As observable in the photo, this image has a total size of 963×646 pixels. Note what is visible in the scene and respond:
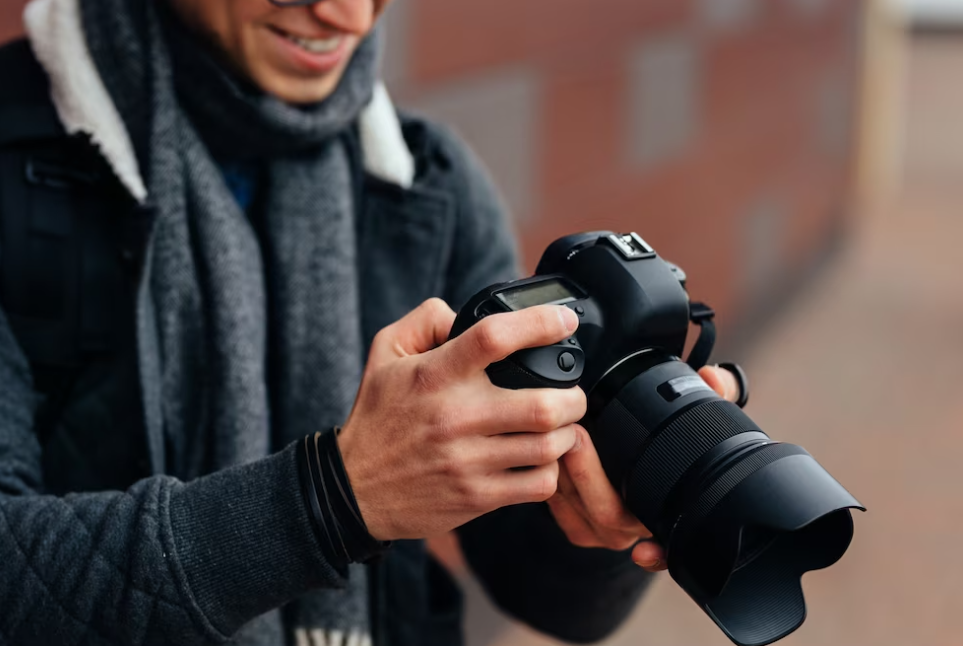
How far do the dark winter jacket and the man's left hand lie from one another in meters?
0.19

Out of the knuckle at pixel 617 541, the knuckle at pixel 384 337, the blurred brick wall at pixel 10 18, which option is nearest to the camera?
the knuckle at pixel 384 337

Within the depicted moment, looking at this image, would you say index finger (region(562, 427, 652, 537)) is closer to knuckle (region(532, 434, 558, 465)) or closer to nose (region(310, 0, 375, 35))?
knuckle (region(532, 434, 558, 465))

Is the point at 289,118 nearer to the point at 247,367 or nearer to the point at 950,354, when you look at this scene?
the point at 247,367

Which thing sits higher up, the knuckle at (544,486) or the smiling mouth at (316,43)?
the smiling mouth at (316,43)

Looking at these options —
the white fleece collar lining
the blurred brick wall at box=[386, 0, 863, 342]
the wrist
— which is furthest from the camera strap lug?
the blurred brick wall at box=[386, 0, 863, 342]

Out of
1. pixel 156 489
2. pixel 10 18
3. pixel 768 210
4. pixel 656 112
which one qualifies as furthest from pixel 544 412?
pixel 768 210

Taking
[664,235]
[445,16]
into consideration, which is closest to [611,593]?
[445,16]

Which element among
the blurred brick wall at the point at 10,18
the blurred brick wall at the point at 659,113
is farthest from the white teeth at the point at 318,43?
the blurred brick wall at the point at 659,113

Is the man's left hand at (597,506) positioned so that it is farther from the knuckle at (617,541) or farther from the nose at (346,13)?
the nose at (346,13)

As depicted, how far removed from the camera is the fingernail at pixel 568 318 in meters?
1.01

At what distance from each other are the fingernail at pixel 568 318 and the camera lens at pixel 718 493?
0.14m

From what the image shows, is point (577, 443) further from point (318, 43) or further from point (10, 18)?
point (10, 18)

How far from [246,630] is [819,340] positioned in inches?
184

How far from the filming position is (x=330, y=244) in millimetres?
1422
